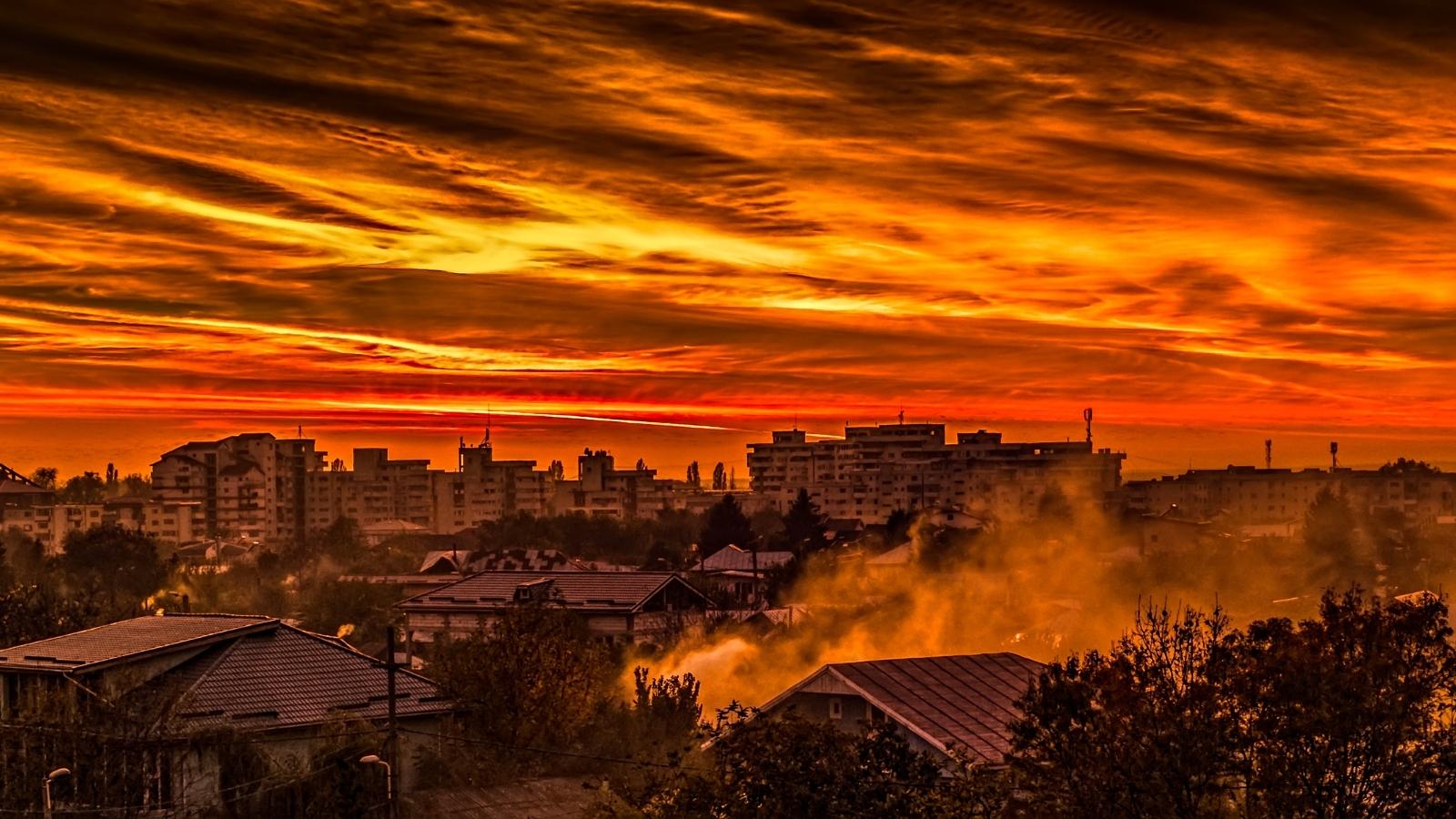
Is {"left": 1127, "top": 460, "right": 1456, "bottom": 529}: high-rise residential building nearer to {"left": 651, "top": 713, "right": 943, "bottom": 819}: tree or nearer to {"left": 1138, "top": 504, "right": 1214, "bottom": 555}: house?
{"left": 1138, "top": 504, "right": 1214, "bottom": 555}: house

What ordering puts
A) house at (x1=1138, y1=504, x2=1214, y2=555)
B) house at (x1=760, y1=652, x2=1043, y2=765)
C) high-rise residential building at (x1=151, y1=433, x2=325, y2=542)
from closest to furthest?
house at (x1=760, y1=652, x2=1043, y2=765) → house at (x1=1138, y1=504, x2=1214, y2=555) → high-rise residential building at (x1=151, y1=433, x2=325, y2=542)

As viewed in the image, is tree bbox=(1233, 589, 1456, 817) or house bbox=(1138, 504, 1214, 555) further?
house bbox=(1138, 504, 1214, 555)

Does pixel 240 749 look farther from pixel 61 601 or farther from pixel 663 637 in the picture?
pixel 663 637

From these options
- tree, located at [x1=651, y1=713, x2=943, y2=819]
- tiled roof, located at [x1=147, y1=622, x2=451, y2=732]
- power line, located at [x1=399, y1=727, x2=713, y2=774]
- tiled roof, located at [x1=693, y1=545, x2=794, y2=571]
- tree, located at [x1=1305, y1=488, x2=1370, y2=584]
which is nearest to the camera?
tree, located at [x1=651, y1=713, x2=943, y2=819]

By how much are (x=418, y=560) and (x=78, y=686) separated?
305 feet

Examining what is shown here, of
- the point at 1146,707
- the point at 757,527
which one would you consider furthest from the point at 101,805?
the point at 757,527

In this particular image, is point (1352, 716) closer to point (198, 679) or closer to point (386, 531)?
point (198, 679)

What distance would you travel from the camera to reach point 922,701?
3681 cm

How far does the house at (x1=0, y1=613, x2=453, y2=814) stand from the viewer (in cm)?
2911

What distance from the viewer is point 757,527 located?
15800 centimetres

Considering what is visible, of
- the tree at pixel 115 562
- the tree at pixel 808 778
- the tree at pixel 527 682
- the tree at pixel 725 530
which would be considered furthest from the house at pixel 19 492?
the tree at pixel 808 778

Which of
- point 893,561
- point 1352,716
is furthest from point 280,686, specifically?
point 893,561

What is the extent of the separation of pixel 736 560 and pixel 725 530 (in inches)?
526

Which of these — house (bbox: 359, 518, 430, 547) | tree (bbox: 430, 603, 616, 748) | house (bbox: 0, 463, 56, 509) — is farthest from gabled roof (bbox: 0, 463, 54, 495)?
tree (bbox: 430, 603, 616, 748)
